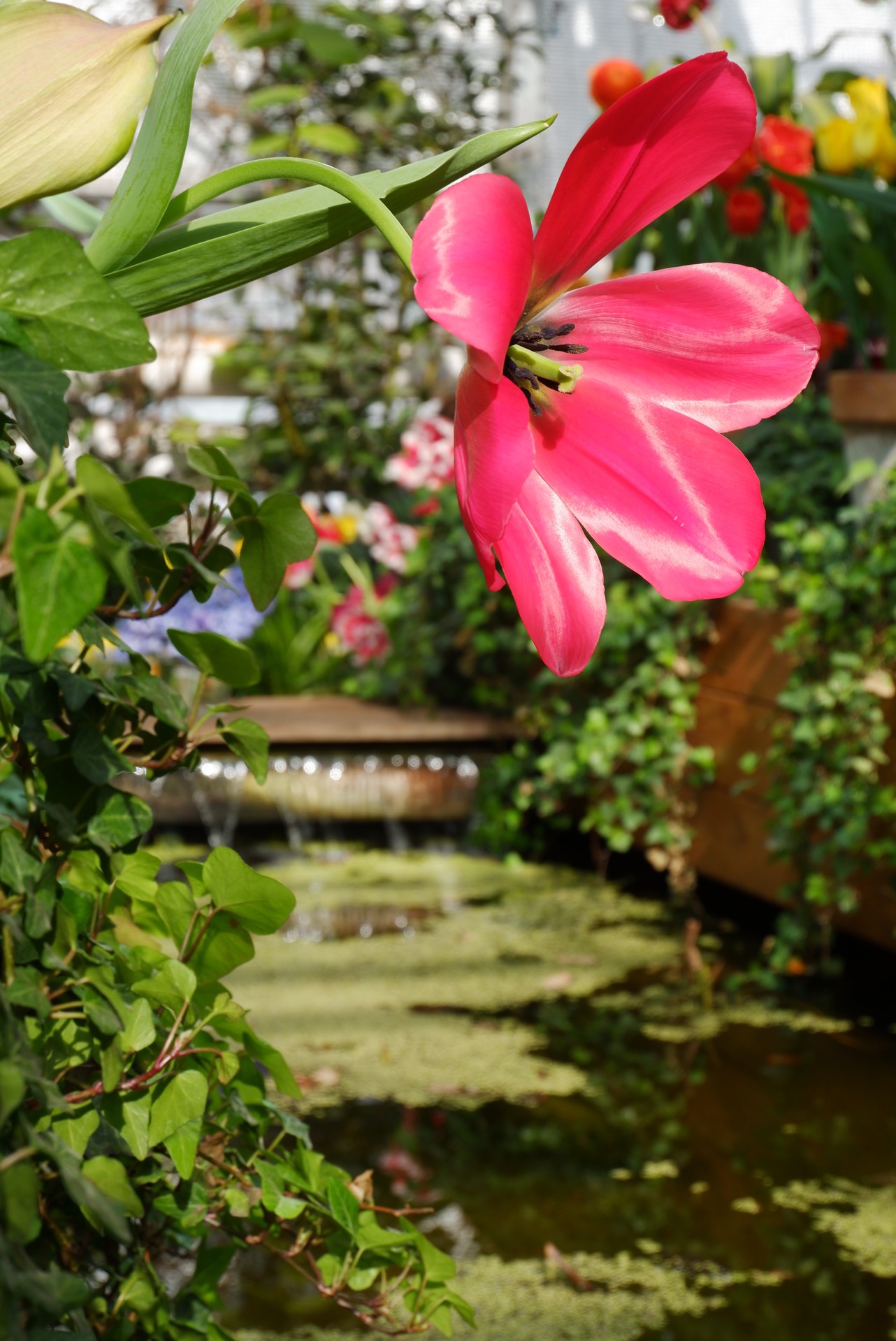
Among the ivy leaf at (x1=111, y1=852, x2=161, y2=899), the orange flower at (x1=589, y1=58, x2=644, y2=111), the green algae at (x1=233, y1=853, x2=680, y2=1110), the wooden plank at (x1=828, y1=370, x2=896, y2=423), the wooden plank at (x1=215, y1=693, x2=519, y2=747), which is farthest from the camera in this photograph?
the wooden plank at (x1=215, y1=693, x2=519, y2=747)

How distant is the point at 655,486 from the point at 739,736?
215cm

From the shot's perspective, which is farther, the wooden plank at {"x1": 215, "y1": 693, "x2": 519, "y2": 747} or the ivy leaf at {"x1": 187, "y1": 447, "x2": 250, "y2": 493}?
the wooden plank at {"x1": 215, "y1": 693, "x2": 519, "y2": 747}

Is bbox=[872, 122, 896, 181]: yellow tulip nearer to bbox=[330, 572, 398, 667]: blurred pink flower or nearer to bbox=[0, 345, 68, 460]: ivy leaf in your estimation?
bbox=[330, 572, 398, 667]: blurred pink flower

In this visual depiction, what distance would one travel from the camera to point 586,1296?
4.09 ft

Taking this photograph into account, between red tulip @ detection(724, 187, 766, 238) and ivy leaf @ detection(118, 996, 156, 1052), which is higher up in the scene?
red tulip @ detection(724, 187, 766, 238)

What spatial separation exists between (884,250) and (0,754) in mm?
2293

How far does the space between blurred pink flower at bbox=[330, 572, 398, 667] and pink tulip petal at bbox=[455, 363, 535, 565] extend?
3612mm

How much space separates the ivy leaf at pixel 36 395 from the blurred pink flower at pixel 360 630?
362 cm

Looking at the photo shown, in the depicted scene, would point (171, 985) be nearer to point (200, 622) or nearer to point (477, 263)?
point (477, 263)

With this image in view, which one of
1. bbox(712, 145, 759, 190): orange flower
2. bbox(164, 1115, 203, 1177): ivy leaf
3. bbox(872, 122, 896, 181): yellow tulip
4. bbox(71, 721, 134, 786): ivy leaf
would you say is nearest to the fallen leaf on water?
bbox(164, 1115, 203, 1177): ivy leaf

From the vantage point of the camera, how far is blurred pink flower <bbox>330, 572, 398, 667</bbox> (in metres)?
3.97

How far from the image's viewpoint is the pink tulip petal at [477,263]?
29 cm

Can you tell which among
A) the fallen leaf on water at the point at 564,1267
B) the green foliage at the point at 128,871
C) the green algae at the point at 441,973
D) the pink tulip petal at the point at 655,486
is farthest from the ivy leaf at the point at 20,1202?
the green algae at the point at 441,973

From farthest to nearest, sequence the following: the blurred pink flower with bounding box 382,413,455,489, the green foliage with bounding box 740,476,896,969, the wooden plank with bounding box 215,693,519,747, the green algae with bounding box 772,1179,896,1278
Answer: the blurred pink flower with bounding box 382,413,455,489
the wooden plank with bounding box 215,693,519,747
the green foliage with bounding box 740,476,896,969
the green algae with bounding box 772,1179,896,1278
